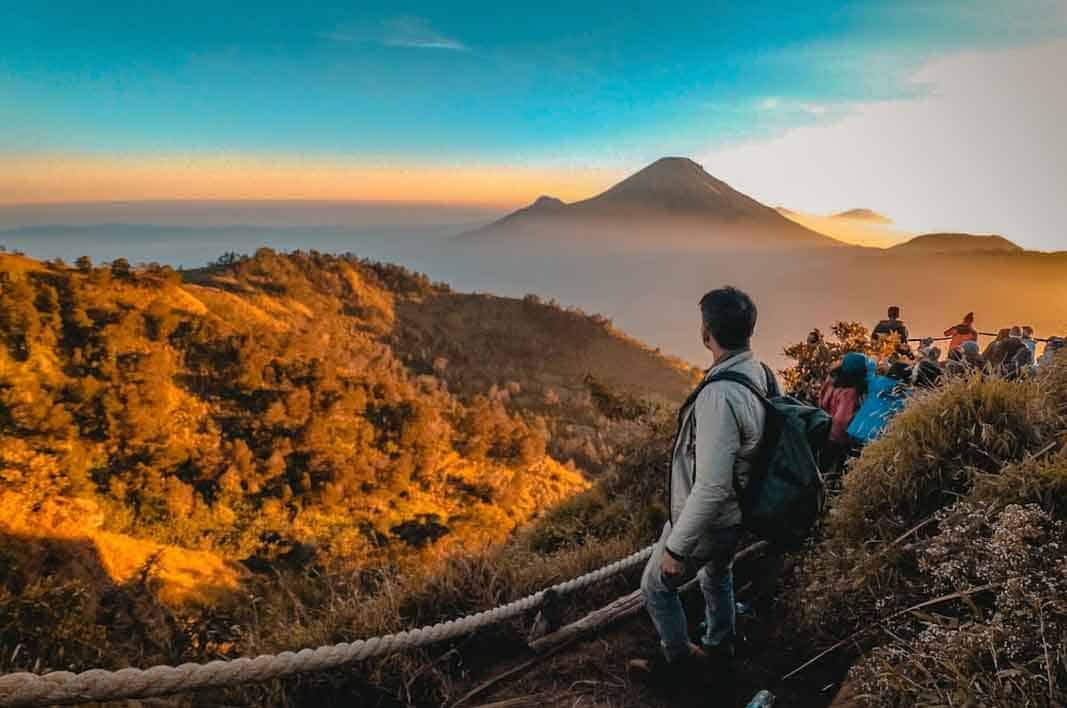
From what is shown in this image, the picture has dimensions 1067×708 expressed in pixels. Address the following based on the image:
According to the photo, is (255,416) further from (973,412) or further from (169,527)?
(973,412)

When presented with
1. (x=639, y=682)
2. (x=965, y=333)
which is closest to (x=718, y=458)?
(x=639, y=682)

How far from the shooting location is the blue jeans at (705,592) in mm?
2533

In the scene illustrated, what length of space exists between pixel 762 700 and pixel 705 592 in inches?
22.4

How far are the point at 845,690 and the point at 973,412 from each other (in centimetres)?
168

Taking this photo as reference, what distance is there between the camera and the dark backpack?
8.14 feet

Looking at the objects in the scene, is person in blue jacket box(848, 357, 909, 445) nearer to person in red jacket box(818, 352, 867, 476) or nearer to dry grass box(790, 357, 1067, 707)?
person in red jacket box(818, 352, 867, 476)

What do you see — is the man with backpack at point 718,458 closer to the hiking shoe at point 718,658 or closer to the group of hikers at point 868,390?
the hiking shoe at point 718,658

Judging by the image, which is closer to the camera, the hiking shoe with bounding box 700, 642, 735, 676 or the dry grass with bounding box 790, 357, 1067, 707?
the dry grass with bounding box 790, 357, 1067, 707

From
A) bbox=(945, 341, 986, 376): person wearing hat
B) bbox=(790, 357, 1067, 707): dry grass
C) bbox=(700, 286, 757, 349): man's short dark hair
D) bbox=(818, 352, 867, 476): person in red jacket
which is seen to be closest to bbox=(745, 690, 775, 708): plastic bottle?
bbox=(790, 357, 1067, 707): dry grass

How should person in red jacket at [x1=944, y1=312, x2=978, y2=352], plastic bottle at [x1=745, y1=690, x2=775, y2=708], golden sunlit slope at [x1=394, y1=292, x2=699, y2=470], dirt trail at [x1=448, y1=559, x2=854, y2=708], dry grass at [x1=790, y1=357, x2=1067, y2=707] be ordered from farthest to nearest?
golden sunlit slope at [x1=394, y1=292, x2=699, y2=470] → person in red jacket at [x1=944, y1=312, x2=978, y2=352] → dirt trail at [x1=448, y1=559, x2=854, y2=708] → plastic bottle at [x1=745, y1=690, x2=775, y2=708] → dry grass at [x1=790, y1=357, x2=1067, y2=707]

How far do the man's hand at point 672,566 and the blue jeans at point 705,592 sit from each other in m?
0.04

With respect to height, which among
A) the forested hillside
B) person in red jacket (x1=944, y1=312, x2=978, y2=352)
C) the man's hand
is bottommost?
the forested hillside

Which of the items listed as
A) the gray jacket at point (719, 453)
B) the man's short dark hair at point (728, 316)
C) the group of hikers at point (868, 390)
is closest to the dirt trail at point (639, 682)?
the gray jacket at point (719, 453)

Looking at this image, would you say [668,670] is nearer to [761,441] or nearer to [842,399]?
[761,441]
